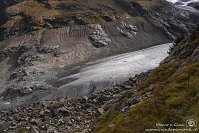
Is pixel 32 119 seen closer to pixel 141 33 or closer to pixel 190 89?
pixel 190 89

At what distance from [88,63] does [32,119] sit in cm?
8301

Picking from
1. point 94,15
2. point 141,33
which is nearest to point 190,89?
point 141,33

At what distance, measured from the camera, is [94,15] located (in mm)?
186000

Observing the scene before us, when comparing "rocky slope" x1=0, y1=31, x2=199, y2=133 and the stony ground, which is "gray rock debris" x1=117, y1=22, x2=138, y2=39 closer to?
the stony ground

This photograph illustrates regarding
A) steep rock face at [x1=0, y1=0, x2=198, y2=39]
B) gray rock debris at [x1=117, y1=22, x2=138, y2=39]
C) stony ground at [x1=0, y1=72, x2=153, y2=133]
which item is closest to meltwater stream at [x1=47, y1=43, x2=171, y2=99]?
gray rock debris at [x1=117, y1=22, x2=138, y2=39]

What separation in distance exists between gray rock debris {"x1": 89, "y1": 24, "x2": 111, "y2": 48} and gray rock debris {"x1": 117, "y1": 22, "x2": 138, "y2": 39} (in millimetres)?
8938

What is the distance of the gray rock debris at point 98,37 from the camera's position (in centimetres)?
16216

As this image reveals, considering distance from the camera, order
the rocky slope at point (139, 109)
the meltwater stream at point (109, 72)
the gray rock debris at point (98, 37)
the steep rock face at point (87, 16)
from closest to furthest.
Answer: the rocky slope at point (139, 109)
the meltwater stream at point (109, 72)
the gray rock debris at point (98, 37)
the steep rock face at point (87, 16)

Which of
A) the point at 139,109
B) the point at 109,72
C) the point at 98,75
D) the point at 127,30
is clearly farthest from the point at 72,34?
the point at 139,109

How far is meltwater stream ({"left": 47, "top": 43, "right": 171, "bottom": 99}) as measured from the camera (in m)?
94.9

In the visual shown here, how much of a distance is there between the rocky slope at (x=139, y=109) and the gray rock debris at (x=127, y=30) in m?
113

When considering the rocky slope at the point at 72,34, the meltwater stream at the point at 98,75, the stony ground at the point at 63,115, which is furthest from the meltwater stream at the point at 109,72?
the stony ground at the point at 63,115

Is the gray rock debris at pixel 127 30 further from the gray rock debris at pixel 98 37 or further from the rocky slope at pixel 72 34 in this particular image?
the gray rock debris at pixel 98 37

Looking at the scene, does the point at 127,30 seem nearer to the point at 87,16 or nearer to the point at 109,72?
the point at 87,16
